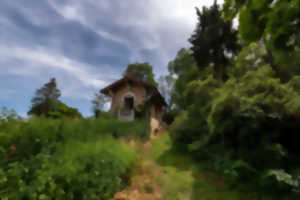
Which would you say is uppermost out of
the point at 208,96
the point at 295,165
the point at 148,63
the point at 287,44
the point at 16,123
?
the point at 148,63

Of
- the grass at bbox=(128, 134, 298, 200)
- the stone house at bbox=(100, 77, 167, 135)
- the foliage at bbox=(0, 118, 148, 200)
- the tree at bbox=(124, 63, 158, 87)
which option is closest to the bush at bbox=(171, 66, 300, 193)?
the grass at bbox=(128, 134, 298, 200)

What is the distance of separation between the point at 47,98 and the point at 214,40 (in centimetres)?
2687

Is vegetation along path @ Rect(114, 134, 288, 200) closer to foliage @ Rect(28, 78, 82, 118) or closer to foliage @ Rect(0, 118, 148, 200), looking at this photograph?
foliage @ Rect(0, 118, 148, 200)

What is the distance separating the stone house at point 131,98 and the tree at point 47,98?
14112mm

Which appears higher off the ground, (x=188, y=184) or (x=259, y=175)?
(x=259, y=175)

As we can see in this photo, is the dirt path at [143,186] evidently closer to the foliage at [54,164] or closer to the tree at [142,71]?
the foliage at [54,164]

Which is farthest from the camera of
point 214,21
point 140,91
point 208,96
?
point 140,91

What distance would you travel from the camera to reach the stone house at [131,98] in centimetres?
1320

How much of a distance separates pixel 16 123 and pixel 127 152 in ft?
10.2

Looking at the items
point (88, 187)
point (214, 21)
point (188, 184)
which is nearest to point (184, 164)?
point (188, 184)

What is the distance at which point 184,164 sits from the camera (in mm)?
6730

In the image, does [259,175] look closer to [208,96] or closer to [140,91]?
[208,96]

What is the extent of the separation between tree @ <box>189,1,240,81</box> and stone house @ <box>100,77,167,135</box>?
525 centimetres

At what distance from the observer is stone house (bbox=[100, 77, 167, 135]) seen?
13203 mm
